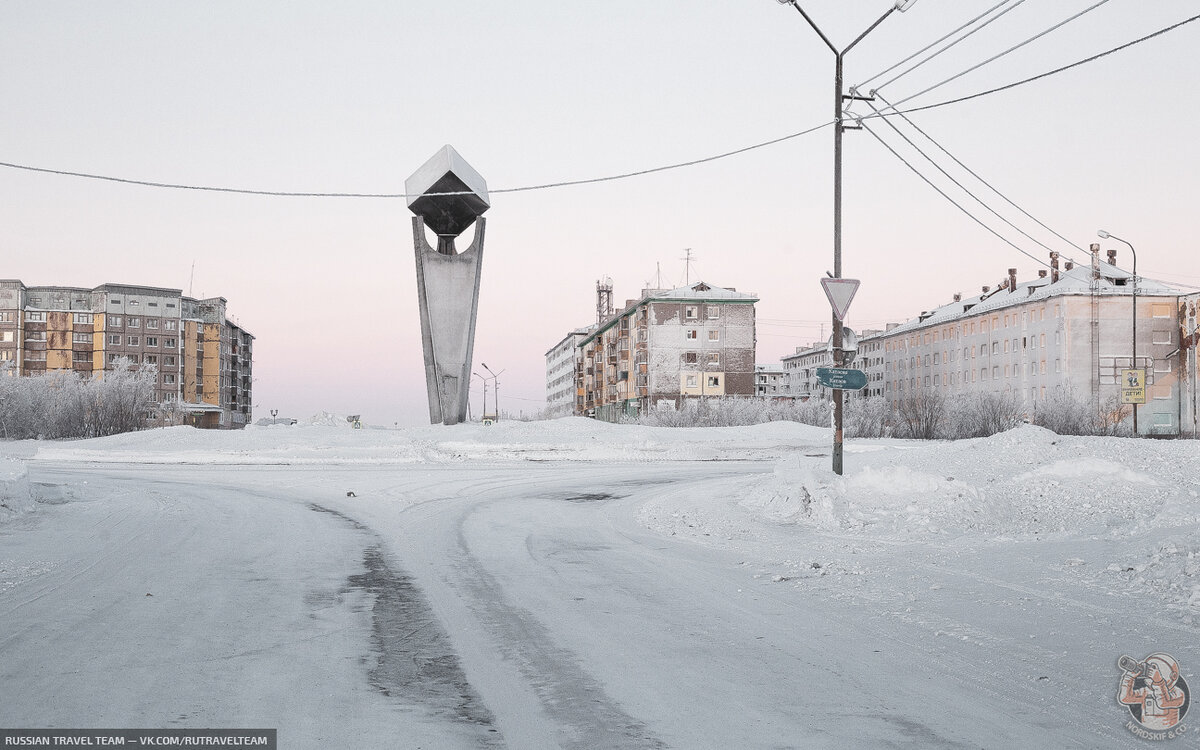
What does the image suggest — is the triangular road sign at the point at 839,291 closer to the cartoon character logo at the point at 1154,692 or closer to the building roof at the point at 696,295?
the cartoon character logo at the point at 1154,692

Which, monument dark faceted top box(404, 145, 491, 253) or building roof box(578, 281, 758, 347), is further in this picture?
building roof box(578, 281, 758, 347)

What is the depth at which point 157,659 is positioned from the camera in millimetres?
5504

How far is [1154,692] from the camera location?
4957 millimetres

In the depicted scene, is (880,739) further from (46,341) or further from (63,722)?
(46,341)

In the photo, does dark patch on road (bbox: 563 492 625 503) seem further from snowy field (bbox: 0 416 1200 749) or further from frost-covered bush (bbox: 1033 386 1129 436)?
frost-covered bush (bbox: 1033 386 1129 436)

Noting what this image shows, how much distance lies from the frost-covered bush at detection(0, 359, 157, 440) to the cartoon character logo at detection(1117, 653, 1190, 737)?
5705cm

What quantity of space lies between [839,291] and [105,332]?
4941 inches

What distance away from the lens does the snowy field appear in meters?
4.53

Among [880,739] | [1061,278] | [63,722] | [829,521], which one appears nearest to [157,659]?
[63,722]

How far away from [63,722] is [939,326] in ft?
381

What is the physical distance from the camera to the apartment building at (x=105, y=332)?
116062mm

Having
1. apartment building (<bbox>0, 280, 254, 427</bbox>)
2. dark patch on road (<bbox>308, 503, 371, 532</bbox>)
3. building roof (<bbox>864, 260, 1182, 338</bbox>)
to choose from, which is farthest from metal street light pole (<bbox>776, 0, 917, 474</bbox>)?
apartment building (<bbox>0, 280, 254, 427</bbox>)

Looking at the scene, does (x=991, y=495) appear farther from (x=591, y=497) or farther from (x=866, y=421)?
(x=866, y=421)

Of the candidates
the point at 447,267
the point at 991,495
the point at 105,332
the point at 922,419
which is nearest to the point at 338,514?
the point at 991,495
